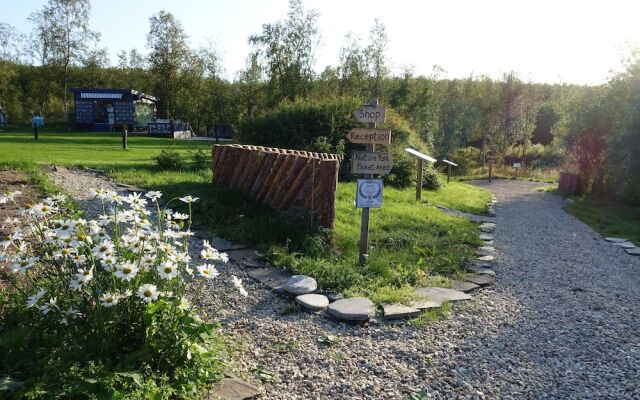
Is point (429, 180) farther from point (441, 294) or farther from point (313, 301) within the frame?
point (313, 301)

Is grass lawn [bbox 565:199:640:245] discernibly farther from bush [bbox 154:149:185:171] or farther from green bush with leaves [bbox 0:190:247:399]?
bush [bbox 154:149:185:171]

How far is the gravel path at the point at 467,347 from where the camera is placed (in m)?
2.92

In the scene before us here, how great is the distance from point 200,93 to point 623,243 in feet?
107

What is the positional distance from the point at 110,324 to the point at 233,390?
0.76m

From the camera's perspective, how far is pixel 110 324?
2.38 m

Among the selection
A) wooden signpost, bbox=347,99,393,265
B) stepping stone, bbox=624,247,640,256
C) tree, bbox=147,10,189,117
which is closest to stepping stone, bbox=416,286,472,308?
wooden signpost, bbox=347,99,393,265

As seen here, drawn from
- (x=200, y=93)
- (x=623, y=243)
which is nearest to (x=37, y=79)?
(x=200, y=93)

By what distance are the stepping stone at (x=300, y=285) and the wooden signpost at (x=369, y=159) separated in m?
0.95

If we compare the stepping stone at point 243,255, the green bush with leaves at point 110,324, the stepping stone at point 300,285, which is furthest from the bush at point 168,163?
the green bush with leaves at point 110,324

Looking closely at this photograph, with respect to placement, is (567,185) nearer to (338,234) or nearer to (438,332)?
(338,234)

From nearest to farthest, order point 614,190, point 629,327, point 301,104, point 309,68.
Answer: point 629,327, point 301,104, point 614,190, point 309,68

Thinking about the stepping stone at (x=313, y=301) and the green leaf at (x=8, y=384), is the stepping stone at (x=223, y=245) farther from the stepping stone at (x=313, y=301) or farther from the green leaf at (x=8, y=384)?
the green leaf at (x=8, y=384)

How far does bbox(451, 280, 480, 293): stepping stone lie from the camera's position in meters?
4.82

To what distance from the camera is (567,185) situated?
16.0 m
